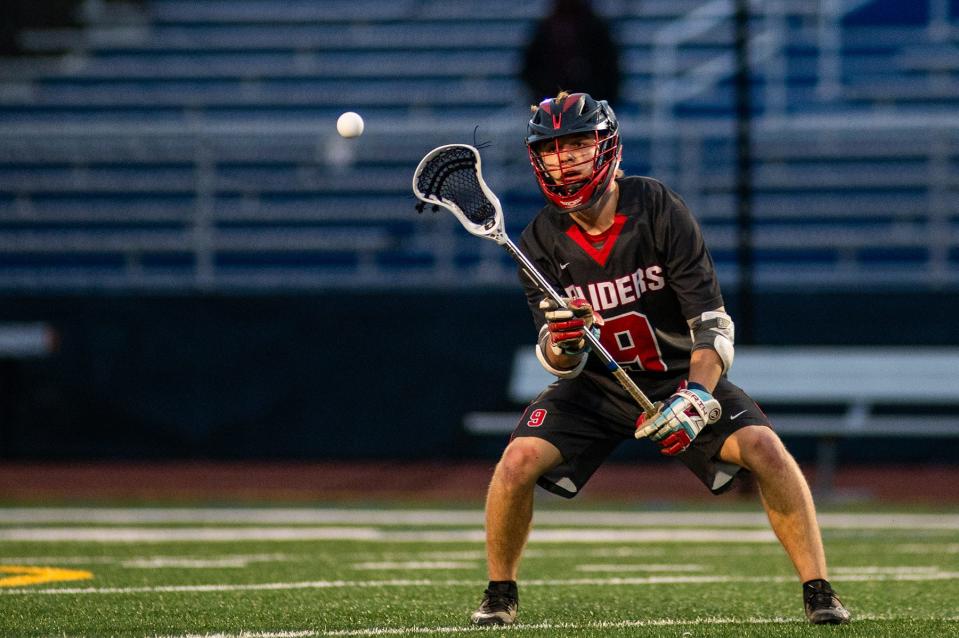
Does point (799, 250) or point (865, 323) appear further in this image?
point (799, 250)

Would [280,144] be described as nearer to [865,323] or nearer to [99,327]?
[99,327]

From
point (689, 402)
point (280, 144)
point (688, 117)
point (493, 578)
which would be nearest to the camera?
point (689, 402)

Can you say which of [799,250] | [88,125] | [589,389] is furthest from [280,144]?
[589,389]

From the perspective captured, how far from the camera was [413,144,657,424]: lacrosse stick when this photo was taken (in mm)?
5078

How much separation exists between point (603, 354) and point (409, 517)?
16.3ft

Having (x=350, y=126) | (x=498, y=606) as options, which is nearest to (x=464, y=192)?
(x=350, y=126)

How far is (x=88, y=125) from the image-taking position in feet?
52.8

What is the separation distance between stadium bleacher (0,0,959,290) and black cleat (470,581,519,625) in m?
7.55

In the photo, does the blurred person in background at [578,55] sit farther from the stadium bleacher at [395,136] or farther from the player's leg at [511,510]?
the player's leg at [511,510]

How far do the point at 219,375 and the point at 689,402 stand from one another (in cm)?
814

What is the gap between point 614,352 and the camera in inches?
204

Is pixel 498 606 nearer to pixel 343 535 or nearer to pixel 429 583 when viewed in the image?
pixel 429 583

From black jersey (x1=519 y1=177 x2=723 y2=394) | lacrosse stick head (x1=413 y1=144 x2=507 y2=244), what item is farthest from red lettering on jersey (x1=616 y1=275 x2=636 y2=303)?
lacrosse stick head (x1=413 y1=144 x2=507 y2=244)

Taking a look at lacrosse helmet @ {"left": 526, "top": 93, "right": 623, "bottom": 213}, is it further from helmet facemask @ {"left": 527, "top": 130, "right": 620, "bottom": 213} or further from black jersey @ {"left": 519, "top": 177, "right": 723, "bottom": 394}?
black jersey @ {"left": 519, "top": 177, "right": 723, "bottom": 394}
